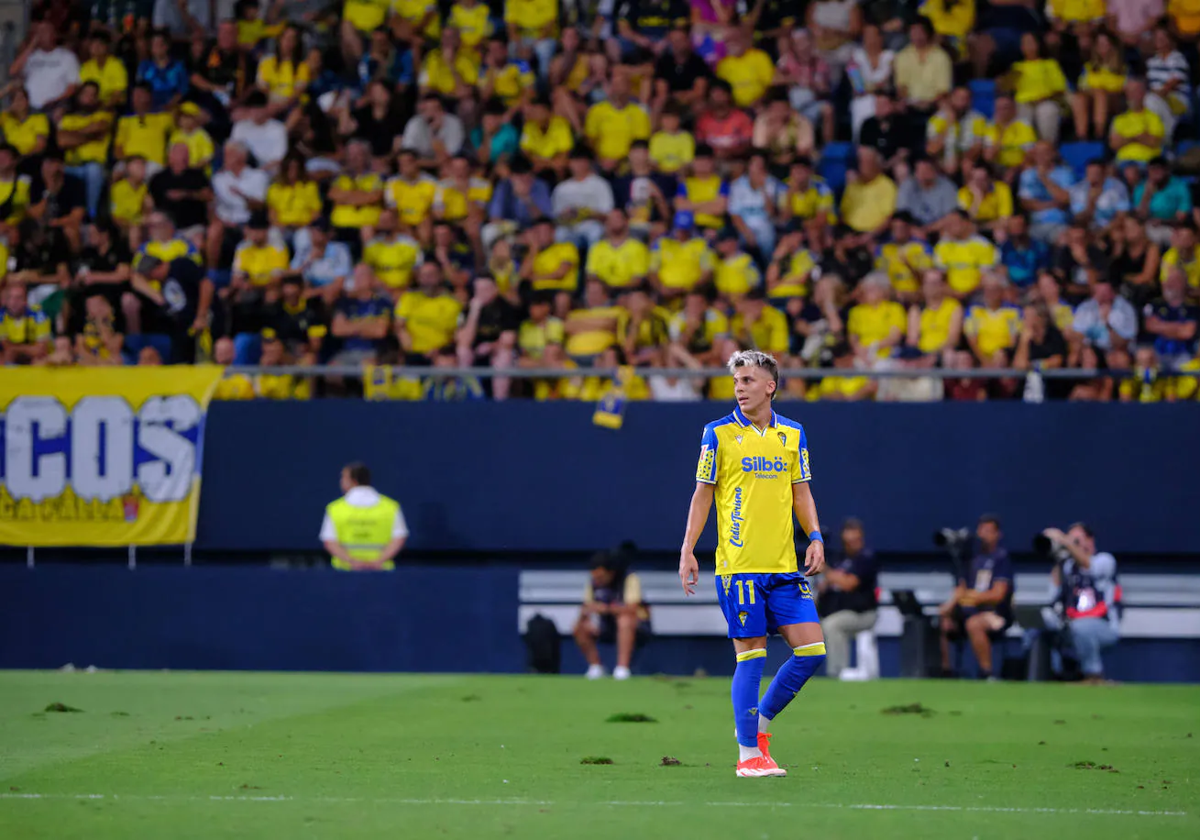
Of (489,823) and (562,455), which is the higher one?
(562,455)

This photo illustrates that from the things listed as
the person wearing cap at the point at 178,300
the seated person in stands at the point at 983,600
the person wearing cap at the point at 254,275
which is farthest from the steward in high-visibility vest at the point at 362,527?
the seated person in stands at the point at 983,600

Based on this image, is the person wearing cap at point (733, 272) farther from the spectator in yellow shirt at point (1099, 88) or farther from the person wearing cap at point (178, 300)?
the person wearing cap at point (178, 300)

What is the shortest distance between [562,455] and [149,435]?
4.59 m

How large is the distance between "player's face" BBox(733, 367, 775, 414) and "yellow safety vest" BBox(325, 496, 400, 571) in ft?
31.9

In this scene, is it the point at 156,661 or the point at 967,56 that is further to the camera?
the point at 967,56

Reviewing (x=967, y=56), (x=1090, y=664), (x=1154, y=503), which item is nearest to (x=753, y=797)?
(x=1090, y=664)

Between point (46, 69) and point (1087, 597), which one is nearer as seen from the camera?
point (1087, 597)

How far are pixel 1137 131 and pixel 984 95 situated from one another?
1.93 m

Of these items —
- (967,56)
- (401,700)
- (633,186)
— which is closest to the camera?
(401,700)

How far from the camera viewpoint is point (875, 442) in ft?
59.9

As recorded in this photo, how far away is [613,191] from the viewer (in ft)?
64.8

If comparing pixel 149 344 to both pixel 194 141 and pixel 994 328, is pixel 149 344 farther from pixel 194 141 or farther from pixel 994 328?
pixel 994 328

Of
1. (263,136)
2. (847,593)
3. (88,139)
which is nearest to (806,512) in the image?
(847,593)

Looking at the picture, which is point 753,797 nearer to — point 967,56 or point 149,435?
point 149,435
